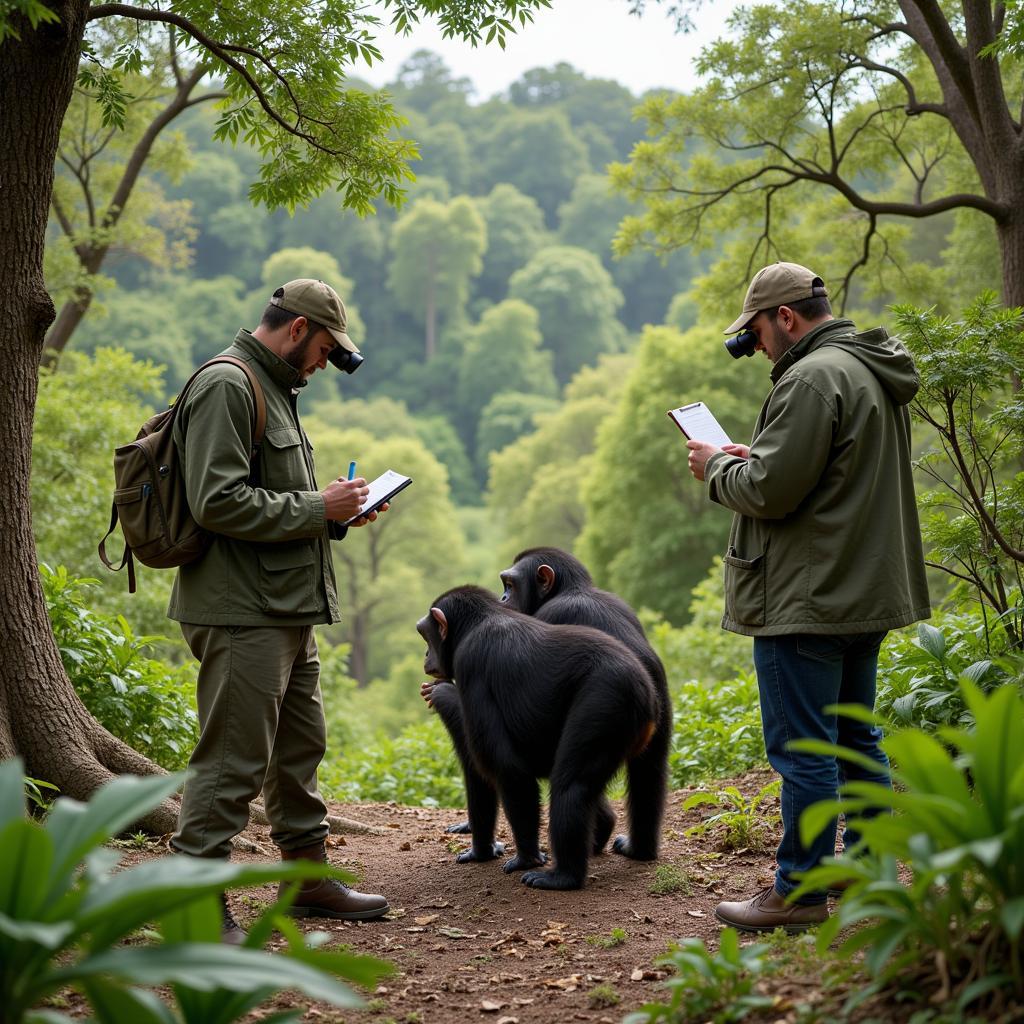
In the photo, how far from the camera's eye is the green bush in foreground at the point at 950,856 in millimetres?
2414

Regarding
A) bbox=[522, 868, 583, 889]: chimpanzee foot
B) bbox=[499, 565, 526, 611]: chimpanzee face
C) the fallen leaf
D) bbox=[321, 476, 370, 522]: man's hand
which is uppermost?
bbox=[321, 476, 370, 522]: man's hand

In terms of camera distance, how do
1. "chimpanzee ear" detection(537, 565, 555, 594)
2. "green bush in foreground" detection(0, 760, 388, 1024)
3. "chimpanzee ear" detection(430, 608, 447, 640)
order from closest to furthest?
"green bush in foreground" detection(0, 760, 388, 1024) → "chimpanzee ear" detection(430, 608, 447, 640) → "chimpanzee ear" detection(537, 565, 555, 594)

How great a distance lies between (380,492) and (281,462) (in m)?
0.45

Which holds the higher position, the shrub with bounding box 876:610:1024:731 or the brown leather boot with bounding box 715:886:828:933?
the shrub with bounding box 876:610:1024:731

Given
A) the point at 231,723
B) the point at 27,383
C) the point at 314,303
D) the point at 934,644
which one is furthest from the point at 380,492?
the point at 934,644

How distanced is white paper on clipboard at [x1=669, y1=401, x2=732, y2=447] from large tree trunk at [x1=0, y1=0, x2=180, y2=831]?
2885 millimetres

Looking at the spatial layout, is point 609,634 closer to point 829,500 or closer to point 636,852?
point 636,852

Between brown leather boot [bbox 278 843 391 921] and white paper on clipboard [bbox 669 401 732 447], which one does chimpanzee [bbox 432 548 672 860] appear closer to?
brown leather boot [bbox 278 843 391 921]

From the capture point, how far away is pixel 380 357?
85.4 m

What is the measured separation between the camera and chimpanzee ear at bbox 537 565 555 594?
5.60 metres

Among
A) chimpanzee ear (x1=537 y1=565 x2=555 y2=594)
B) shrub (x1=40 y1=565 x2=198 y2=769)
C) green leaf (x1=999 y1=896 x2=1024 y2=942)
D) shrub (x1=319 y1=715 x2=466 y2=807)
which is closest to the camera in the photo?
green leaf (x1=999 y1=896 x2=1024 y2=942)

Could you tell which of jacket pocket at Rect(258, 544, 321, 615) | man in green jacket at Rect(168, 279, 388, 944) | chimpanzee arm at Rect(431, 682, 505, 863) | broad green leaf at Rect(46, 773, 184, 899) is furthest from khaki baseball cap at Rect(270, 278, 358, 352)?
broad green leaf at Rect(46, 773, 184, 899)

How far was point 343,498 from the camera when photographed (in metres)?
4.09

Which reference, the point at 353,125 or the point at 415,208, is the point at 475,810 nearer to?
the point at 353,125
